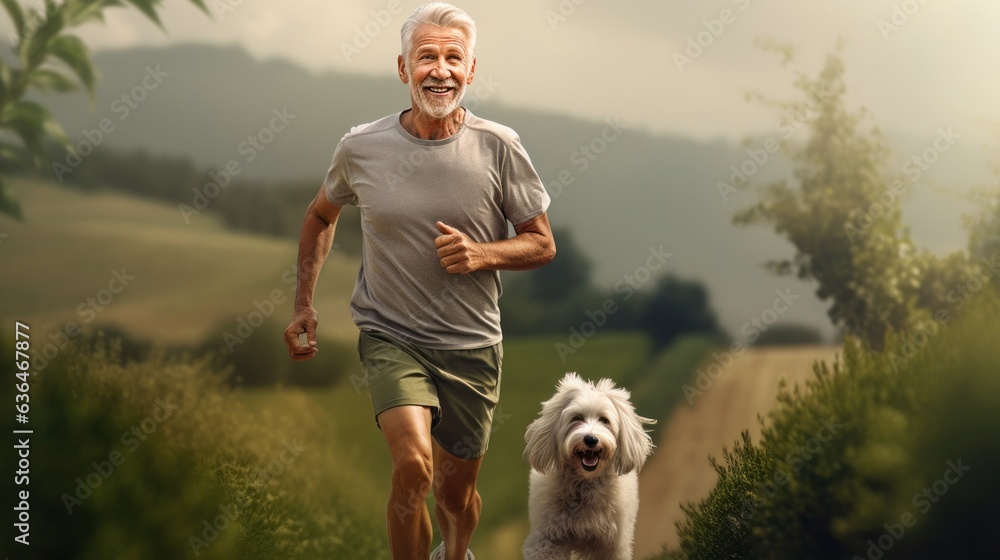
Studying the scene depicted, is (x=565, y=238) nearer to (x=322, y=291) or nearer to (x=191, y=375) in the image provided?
(x=322, y=291)

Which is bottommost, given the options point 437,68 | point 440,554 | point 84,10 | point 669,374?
point 440,554

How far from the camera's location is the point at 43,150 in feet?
18.5

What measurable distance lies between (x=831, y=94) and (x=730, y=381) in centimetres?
152

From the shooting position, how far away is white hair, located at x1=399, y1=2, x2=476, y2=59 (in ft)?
15.5

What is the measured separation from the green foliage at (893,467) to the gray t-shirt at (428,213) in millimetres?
1534

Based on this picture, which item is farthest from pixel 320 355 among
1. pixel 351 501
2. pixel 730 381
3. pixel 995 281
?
pixel 995 281

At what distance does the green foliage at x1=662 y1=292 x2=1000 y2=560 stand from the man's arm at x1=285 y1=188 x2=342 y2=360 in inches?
84.6

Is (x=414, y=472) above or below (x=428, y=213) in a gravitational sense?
below

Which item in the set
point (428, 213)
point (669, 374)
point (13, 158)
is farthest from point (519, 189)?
point (13, 158)

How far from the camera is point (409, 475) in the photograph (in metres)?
4.46
